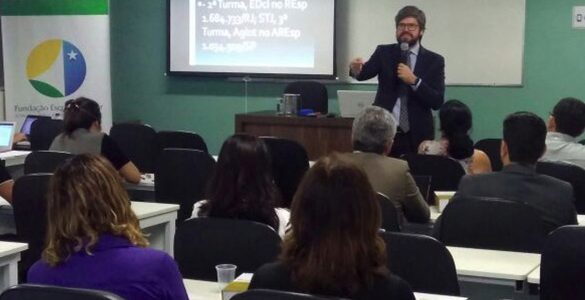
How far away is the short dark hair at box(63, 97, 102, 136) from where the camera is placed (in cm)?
563

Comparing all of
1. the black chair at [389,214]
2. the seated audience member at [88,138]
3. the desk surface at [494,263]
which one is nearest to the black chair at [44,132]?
the seated audience member at [88,138]

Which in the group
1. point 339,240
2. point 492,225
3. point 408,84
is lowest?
point 492,225

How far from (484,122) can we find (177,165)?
3.69 m

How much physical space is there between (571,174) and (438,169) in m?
0.82

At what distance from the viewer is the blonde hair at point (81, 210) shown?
2529 millimetres

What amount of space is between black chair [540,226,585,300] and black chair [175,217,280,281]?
933mm

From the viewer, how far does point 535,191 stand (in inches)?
152

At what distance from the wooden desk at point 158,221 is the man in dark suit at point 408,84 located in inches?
84.0

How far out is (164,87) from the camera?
982 cm

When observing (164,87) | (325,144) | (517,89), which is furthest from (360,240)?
(164,87)

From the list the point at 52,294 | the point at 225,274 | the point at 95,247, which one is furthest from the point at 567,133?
the point at 52,294

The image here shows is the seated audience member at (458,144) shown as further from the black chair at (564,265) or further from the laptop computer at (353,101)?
the black chair at (564,265)

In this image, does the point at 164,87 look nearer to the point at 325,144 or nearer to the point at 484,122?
the point at 325,144

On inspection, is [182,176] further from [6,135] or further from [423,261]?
[423,261]
